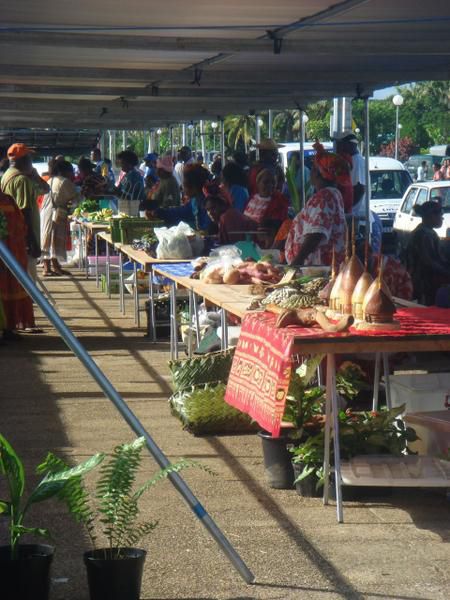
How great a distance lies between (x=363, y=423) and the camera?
19.9ft

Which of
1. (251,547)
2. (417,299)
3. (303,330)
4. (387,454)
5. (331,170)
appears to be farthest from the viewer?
(417,299)

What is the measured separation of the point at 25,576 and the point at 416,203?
16634 millimetres

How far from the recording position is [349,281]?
19.5 feet

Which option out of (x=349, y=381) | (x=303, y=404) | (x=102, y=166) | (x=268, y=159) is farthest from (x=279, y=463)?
(x=102, y=166)

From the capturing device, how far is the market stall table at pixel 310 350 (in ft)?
17.6

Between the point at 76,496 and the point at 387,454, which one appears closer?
the point at 76,496

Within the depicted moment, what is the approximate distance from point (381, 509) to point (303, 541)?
0.65 m

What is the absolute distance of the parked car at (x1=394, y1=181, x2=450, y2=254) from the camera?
1975cm

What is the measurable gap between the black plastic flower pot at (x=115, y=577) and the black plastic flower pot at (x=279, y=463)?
1.82 meters

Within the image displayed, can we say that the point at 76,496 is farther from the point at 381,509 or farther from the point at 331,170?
the point at 331,170

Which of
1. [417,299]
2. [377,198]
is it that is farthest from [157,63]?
[377,198]

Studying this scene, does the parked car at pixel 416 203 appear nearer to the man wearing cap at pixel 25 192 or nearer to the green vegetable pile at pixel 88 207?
the green vegetable pile at pixel 88 207

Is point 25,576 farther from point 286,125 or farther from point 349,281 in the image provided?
point 286,125

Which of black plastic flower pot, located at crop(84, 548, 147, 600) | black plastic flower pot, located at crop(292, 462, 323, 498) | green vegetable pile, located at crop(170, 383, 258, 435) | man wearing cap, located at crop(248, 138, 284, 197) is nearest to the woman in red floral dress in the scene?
green vegetable pile, located at crop(170, 383, 258, 435)
